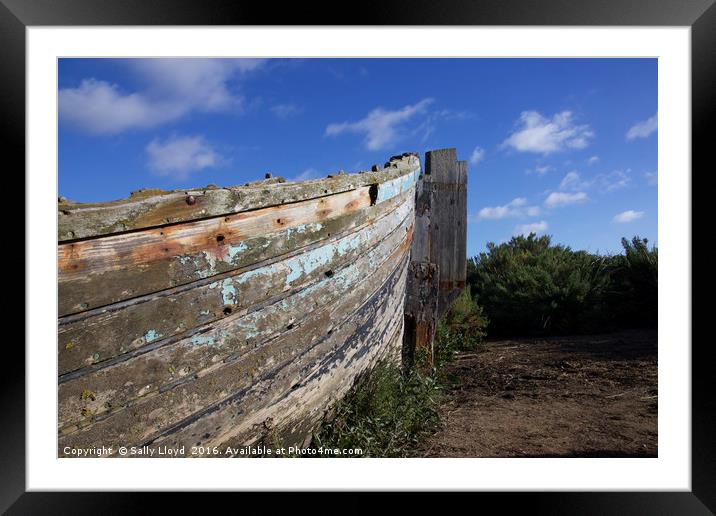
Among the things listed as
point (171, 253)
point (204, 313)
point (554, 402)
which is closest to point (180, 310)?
point (204, 313)

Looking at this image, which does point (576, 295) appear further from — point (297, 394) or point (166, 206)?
point (166, 206)

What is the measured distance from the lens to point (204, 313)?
2051mm

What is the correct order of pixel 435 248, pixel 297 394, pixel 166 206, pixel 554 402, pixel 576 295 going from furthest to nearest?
pixel 576 295 < pixel 435 248 < pixel 554 402 < pixel 297 394 < pixel 166 206

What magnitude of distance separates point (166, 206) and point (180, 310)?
419 millimetres

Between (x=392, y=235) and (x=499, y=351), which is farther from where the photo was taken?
(x=499, y=351)

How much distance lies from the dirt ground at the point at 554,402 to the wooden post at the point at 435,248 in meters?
0.64

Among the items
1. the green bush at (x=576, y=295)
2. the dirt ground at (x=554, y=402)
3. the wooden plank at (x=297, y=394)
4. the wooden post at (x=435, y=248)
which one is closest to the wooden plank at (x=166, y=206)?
the wooden plank at (x=297, y=394)
